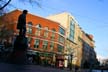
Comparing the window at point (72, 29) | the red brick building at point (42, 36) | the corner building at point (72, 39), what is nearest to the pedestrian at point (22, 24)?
the red brick building at point (42, 36)

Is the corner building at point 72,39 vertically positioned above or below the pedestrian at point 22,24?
above

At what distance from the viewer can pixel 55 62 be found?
63.5 meters

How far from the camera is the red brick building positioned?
196 ft

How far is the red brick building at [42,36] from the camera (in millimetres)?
59656

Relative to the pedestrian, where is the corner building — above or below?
above

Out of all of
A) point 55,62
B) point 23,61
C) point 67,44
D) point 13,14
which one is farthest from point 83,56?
point 23,61

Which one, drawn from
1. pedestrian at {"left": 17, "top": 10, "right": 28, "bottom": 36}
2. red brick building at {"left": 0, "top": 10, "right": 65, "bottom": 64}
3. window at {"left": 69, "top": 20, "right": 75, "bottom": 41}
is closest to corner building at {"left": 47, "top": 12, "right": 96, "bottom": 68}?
window at {"left": 69, "top": 20, "right": 75, "bottom": 41}

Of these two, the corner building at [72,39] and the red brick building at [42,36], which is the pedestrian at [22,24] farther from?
the corner building at [72,39]

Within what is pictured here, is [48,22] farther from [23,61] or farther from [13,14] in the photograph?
[23,61]

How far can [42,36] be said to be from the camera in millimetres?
61875

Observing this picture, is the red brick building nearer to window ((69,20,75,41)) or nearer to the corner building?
the corner building

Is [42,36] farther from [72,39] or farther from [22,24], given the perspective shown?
[22,24]

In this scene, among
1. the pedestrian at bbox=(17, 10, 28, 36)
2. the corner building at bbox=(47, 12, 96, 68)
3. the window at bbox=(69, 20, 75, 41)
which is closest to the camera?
the pedestrian at bbox=(17, 10, 28, 36)

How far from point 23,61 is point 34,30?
150ft
